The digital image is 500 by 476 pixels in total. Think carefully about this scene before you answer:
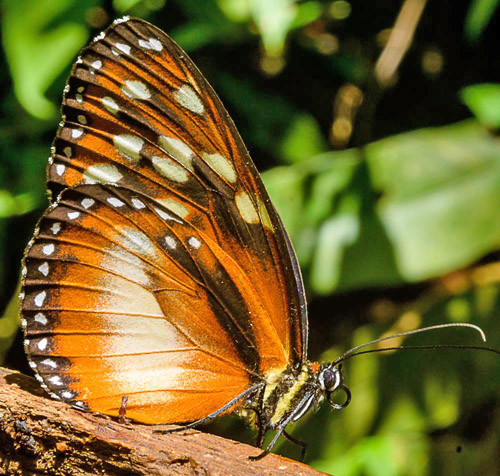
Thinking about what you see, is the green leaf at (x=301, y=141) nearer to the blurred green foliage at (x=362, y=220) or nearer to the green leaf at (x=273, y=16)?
the blurred green foliage at (x=362, y=220)

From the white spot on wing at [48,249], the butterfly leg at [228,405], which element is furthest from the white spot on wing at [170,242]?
the butterfly leg at [228,405]

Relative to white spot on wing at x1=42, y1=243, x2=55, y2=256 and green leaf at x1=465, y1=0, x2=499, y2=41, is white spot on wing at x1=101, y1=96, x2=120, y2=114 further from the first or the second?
green leaf at x1=465, y1=0, x2=499, y2=41

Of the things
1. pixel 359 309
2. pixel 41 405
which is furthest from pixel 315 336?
pixel 41 405

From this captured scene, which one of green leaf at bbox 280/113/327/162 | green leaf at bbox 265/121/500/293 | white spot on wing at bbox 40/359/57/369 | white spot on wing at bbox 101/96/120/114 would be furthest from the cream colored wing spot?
green leaf at bbox 280/113/327/162

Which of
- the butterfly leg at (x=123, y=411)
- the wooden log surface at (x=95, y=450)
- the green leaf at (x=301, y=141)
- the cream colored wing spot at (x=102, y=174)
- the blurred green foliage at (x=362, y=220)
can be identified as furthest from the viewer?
the green leaf at (x=301, y=141)

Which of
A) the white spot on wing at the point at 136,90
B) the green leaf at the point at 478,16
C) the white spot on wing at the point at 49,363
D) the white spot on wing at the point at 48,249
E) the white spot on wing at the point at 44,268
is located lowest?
the white spot on wing at the point at 49,363
